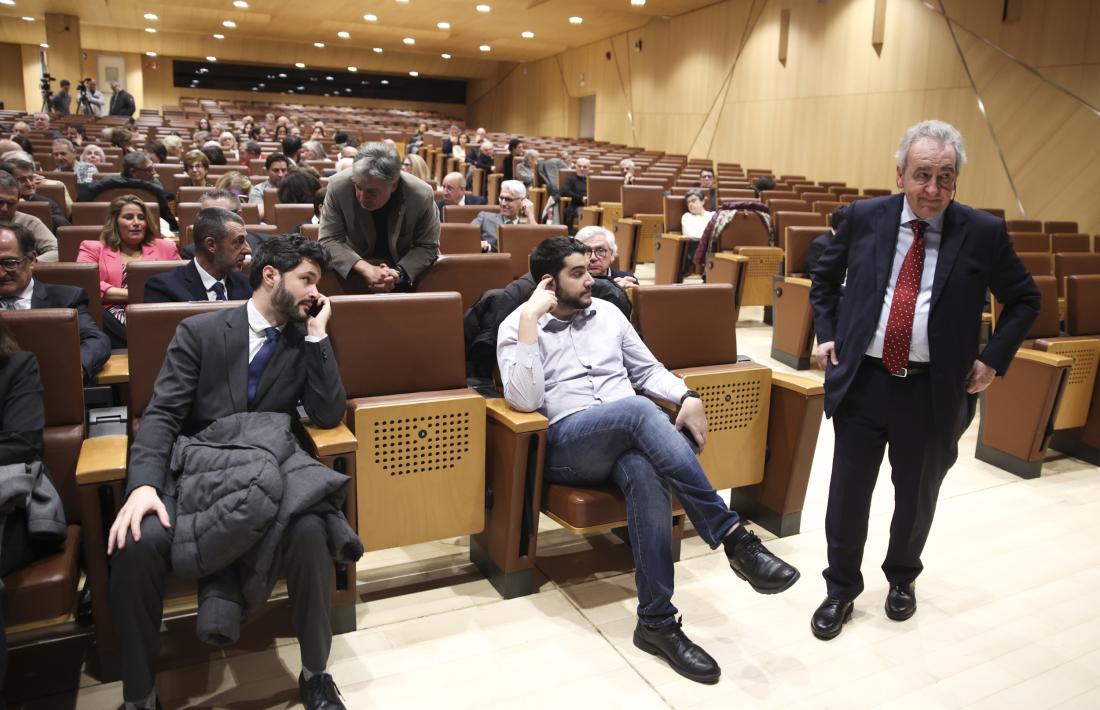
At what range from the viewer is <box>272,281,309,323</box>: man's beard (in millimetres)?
1764

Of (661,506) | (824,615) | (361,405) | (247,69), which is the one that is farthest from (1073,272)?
(247,69)

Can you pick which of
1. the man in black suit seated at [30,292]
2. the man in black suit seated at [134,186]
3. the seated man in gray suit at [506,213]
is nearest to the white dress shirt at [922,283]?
the man in black suit seated at [30,292]

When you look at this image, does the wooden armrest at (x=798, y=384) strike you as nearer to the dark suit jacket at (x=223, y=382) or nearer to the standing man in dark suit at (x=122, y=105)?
the dark suit jacket at (x=223, y=382)

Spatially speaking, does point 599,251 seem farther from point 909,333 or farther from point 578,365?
point 909,333

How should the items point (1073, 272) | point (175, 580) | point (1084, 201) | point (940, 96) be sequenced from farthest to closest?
point (940, 96) → point (1084, 201) → point (1073, 272) → point (175, 580)

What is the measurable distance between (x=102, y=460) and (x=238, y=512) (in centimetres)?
32

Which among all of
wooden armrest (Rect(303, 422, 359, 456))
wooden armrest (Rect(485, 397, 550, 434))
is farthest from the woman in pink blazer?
wooden armrest (Rect(485, 397, 550, 434))

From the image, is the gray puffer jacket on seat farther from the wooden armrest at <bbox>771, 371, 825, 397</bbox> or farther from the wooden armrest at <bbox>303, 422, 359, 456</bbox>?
the wooden armrest at <bbox>771, 371, 825, 397</bbox>

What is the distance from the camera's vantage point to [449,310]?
2.10 meters

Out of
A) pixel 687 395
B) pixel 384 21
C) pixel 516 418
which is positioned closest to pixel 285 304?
pixel 516 418

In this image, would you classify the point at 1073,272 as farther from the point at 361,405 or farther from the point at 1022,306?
the point at 361,405

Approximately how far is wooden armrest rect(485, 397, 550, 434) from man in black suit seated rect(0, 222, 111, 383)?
3.29 ft

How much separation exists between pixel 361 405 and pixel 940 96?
25.0 ft

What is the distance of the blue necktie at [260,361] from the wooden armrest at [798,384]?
1.37 metres
